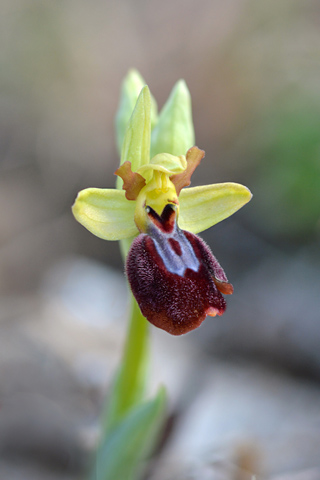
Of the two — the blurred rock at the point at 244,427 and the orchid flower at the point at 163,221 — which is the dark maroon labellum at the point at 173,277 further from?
the blurred rock at the point at 244,427

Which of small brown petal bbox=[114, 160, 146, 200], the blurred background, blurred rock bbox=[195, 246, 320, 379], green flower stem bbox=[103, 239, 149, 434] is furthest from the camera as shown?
blurred rock bbox=[195, 246, 320, 379]

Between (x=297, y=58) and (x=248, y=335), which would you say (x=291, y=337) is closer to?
(x=248, y=335)

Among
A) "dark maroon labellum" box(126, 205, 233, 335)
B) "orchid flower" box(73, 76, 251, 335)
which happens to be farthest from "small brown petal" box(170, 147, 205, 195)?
"dark maroon labellum" box(126, 205, 233, 335)

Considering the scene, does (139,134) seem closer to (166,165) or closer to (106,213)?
(166,165)

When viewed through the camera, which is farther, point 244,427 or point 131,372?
point 244,427

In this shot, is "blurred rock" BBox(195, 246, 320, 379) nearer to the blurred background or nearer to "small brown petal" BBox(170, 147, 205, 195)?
the blurred background

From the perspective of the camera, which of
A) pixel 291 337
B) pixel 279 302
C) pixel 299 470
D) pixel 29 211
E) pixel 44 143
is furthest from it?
pixel 44 143

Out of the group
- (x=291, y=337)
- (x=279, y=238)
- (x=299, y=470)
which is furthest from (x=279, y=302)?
(x=299, y=470)

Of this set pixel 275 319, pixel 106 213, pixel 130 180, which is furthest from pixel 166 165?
pixel 275 319
